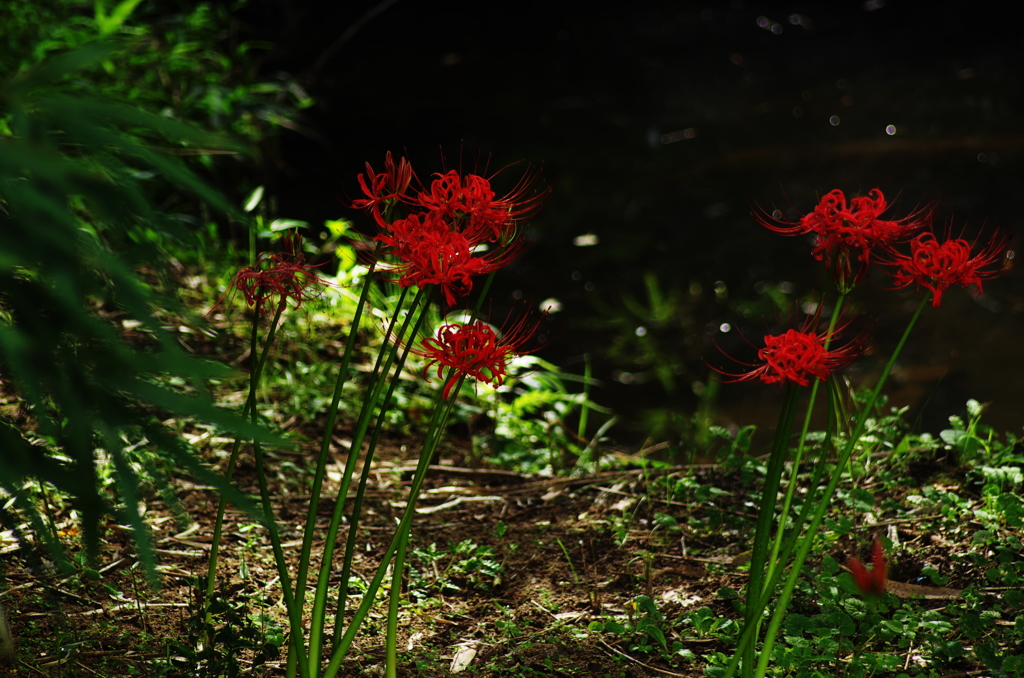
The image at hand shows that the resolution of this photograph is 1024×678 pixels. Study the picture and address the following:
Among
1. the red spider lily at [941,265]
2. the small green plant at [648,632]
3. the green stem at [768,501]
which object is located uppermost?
the red spider lily at [941,265]

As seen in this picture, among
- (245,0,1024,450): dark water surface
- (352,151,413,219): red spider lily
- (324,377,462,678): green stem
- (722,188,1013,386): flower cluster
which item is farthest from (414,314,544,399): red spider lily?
(245,0,1024,450): dark water surface

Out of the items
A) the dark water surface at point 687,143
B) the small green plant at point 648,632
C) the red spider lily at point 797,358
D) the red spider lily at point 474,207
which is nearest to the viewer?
the red spider lily at point 797,358

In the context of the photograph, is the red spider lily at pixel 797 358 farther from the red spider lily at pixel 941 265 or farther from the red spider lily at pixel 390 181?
the red spider lily at pixel 390 181

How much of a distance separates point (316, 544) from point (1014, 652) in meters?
1.51

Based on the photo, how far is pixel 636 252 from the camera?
17.4 feet

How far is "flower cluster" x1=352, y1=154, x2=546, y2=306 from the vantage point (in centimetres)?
135

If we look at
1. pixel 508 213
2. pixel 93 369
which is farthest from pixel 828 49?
pixel 93 369

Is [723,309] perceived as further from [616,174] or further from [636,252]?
[616,174]

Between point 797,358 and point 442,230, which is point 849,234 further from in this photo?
point 442,230

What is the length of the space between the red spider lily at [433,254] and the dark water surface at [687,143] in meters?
2.62

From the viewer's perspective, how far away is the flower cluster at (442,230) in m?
1.35

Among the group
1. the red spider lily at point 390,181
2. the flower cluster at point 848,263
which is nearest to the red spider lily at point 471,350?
the red spider lily at point 390,181

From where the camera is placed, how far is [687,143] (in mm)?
6348

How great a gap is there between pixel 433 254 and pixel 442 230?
77 mm
